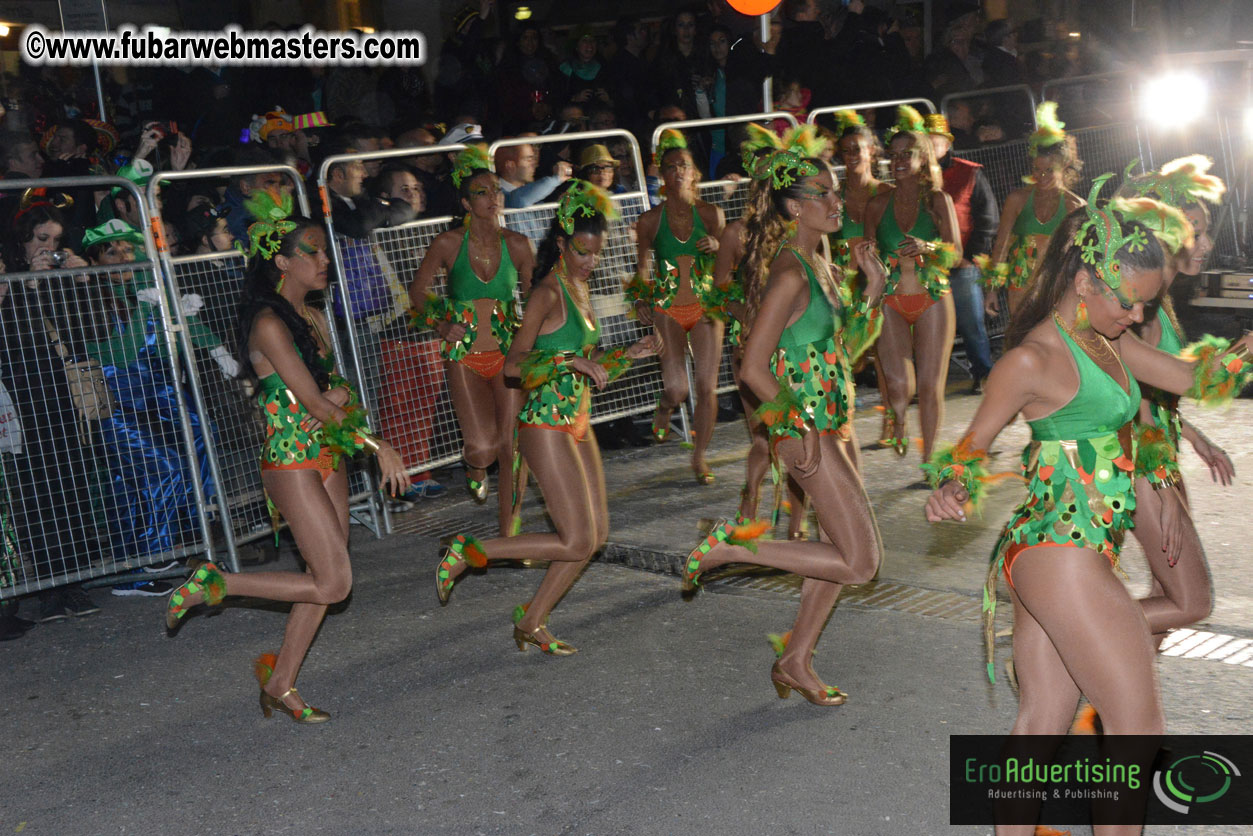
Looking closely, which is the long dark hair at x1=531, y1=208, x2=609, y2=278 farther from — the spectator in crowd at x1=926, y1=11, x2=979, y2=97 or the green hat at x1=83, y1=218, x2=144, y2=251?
the spectator in crowd at x1=926, y1=11, x2=979, y2=97

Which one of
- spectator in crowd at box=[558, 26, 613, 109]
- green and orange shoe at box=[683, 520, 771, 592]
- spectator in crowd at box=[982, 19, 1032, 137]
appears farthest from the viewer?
spectator in crowd at box=[982, 19, 1032, 137]

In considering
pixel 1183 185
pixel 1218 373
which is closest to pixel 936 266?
pixel 1183 185

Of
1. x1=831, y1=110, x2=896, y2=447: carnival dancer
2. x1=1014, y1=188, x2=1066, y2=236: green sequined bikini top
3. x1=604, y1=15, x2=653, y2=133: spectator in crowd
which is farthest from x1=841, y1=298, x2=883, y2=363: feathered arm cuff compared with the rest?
x1=604, y1=15, x2=653, y2=133: spectator in crowd

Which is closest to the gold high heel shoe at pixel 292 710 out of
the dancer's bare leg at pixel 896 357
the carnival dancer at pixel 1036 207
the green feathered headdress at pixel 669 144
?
the dancer's bare leg at pixel 896 357

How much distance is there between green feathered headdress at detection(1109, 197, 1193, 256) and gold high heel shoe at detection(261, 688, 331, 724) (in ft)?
11.7

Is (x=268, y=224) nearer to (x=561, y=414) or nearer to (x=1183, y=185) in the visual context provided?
(x=561, y=414)

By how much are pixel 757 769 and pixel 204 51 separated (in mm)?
9044

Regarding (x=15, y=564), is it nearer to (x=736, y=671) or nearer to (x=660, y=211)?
(x=736, y=671)

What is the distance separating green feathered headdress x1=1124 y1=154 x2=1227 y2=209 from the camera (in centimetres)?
438

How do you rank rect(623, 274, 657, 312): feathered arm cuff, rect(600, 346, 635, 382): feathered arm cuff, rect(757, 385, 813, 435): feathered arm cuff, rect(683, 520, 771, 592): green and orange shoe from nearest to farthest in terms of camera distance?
rect(757, 385, 813, 435): feathered arm cuff → rect(683, 520, 771, 592): green and orange shoe → rect(600, 346, 635, 382): feathered arm cuff → rect(623, 274, 657, 312): feathered arm cuff

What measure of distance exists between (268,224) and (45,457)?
232cm

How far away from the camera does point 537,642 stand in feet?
19.3

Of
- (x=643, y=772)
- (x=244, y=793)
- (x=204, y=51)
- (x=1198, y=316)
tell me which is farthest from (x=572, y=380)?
(x=1198, y=316)

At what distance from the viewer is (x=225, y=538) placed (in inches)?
286
